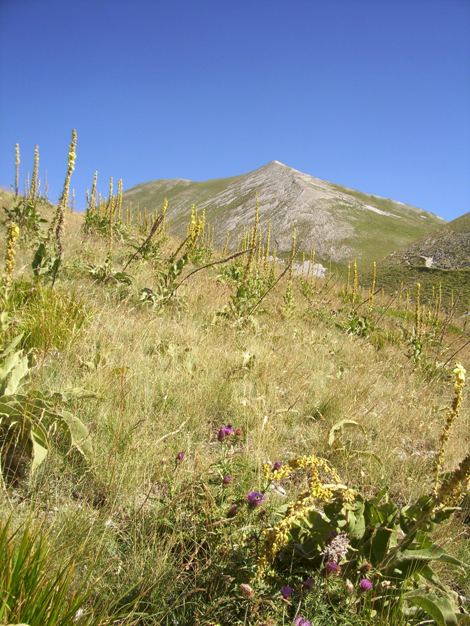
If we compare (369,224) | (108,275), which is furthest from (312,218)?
(108,275)

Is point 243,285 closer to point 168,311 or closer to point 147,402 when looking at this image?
point 168,311

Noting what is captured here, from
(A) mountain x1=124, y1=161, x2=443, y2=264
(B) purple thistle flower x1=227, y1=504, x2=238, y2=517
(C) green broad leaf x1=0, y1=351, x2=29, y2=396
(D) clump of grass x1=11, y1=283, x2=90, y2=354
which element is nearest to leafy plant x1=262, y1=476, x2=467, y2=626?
(B) purple thistle flower x1=227, y1=504, x2=238, y2=517

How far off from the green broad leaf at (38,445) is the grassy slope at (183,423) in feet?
0.37

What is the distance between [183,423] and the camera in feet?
7.23

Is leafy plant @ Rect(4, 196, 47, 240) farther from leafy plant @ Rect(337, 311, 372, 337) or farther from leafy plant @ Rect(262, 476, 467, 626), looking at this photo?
leafy plant @ Rect(262, 476, 467, 626)

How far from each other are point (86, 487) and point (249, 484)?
83cm

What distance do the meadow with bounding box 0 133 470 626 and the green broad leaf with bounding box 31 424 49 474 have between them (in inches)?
0.4

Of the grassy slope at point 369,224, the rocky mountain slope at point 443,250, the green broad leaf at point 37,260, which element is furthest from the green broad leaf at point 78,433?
the rocky mountain slope at point 443,250

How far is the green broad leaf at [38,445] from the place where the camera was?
181 centimetres

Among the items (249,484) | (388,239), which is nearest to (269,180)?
(388,239)

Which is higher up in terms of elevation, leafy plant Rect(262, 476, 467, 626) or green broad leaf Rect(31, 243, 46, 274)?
green broad leaf Rect(31, 243, 46, 274)

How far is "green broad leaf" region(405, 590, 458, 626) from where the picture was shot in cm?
145

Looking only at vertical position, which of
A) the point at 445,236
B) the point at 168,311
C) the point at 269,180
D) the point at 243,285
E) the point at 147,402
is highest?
the point at 269,180

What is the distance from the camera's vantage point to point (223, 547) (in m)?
1.59
